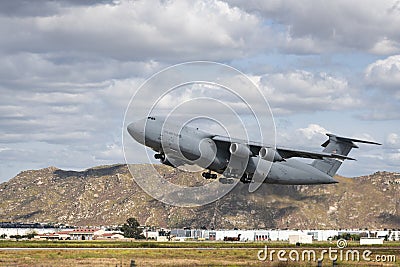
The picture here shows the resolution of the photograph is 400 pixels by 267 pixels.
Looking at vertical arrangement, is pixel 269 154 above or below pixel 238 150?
below

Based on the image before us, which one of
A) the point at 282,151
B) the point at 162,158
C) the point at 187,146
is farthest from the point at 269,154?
the point at 162,158

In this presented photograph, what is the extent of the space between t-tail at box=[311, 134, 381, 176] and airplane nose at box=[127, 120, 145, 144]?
25.3 metres

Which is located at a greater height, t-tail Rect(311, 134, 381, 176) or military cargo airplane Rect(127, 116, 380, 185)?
t-tail Rect(311, 134, 381, 176)

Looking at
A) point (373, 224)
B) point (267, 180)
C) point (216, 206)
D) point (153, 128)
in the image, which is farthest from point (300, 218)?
point (153, 128)

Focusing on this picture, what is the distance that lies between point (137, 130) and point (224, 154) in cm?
957

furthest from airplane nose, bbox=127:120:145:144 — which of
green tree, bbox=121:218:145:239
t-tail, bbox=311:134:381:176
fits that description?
green tree, bbox=121:218:145:239

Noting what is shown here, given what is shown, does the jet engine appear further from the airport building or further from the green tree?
the green tree

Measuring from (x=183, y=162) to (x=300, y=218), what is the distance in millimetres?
99029

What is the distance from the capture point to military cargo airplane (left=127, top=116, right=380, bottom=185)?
60.2m

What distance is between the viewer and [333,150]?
79562mm

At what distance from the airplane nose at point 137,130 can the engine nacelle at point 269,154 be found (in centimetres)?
1200

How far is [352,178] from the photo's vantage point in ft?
525

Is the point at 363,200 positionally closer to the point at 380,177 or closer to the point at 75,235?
the point at 380,177

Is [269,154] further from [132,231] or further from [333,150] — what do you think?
[132,231]
